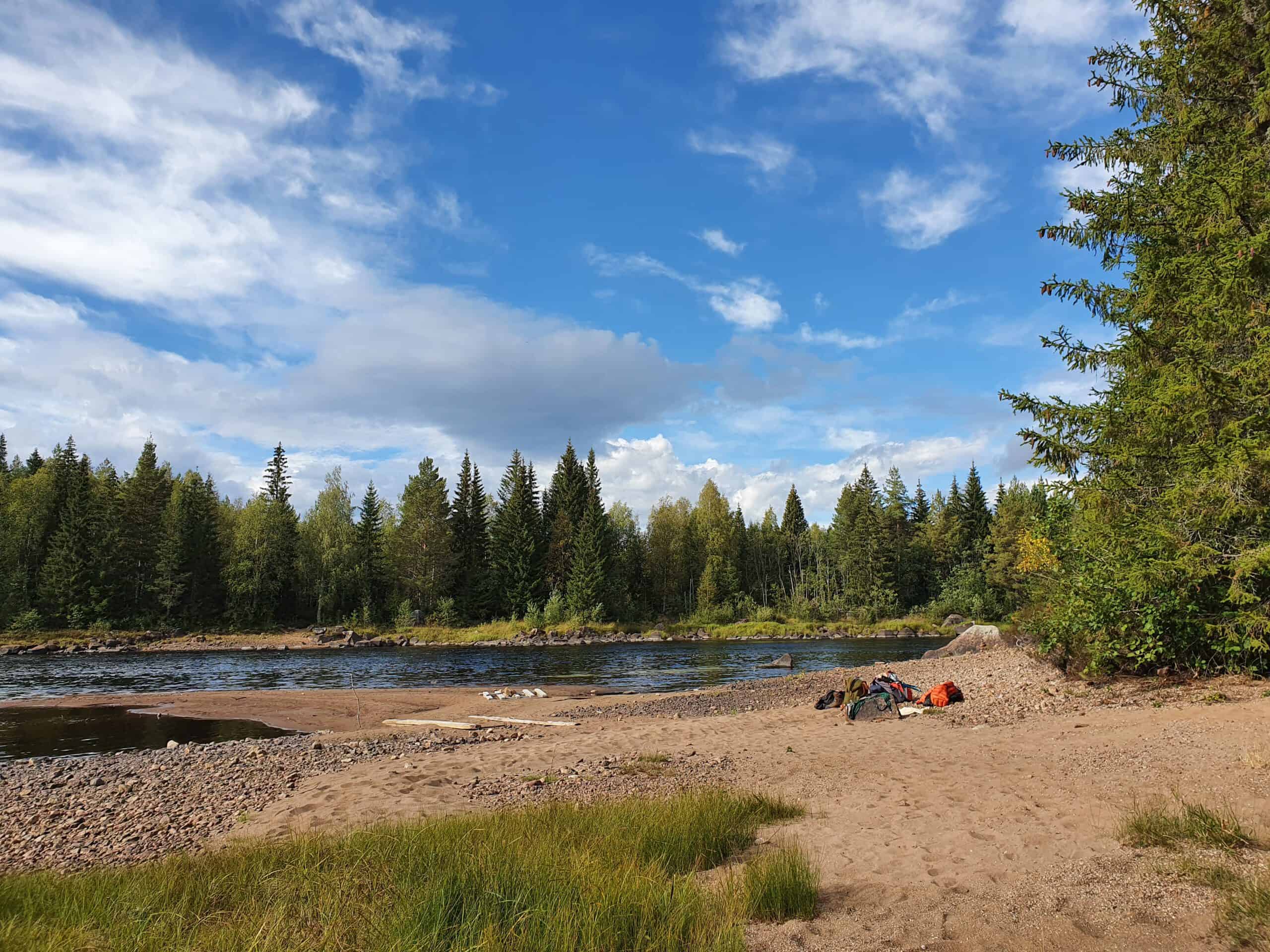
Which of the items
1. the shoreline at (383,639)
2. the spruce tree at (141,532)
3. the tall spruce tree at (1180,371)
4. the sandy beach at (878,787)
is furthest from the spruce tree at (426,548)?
the tall spruce tree at (1180,371)

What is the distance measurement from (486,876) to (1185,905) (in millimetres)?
4713

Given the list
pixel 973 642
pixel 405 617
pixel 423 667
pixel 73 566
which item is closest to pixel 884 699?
pixel 973 642

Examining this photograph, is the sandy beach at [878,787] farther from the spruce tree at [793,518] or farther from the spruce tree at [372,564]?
the spruce tree at [793,518]

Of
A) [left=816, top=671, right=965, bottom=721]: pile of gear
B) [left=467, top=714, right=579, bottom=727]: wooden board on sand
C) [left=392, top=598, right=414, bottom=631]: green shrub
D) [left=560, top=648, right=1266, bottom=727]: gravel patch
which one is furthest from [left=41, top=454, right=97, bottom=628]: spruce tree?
[left=816, top=671, right=965, bottom=721]: pile of gear

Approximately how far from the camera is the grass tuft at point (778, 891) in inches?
190

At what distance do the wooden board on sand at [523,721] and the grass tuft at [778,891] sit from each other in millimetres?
11895

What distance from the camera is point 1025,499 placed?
72938mm

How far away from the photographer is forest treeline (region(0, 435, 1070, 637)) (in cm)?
5844

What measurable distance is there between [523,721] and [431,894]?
45.6ft

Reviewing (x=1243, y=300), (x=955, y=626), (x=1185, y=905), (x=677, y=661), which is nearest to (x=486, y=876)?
(x=1185, y=905)

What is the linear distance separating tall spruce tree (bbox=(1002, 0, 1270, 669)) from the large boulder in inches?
750

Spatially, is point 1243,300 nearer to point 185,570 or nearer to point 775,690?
point 775,690

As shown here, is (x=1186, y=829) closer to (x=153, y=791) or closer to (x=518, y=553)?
(x=153, y=791)

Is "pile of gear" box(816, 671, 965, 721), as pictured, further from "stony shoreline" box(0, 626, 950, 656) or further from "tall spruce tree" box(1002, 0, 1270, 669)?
"stony shoreline" box(0, 626, 950, 656)
